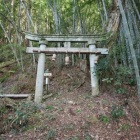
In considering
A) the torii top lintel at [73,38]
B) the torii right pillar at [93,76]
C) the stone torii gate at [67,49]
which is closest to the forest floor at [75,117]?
the torii right pillar at [93,76]

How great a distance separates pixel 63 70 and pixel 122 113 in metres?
3.12

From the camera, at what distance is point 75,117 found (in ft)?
15.4

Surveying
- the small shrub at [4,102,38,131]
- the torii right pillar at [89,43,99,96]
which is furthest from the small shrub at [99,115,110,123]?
the small shrub at [4,102,38,131]

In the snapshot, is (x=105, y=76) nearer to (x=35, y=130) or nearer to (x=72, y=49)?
(x=72, y=49)

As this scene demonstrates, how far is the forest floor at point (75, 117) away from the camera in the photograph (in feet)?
13.9

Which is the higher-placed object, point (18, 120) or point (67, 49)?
point (67, 49)

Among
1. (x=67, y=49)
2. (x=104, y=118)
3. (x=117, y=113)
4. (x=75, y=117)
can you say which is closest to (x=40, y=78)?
(x=67, y=49)

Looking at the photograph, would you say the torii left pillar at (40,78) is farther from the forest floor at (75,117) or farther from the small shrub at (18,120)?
the small shrub at (18,120)

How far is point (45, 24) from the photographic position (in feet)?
34.4

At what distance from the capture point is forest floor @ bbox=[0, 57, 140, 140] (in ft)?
13.9

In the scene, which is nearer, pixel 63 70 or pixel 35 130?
pixel 35 130

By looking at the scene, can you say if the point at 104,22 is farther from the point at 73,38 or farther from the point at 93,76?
the point at 93,76

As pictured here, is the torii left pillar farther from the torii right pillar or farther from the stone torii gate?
the torii right pillar

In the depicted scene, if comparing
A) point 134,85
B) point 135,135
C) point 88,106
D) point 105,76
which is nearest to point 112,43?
point 105,76
